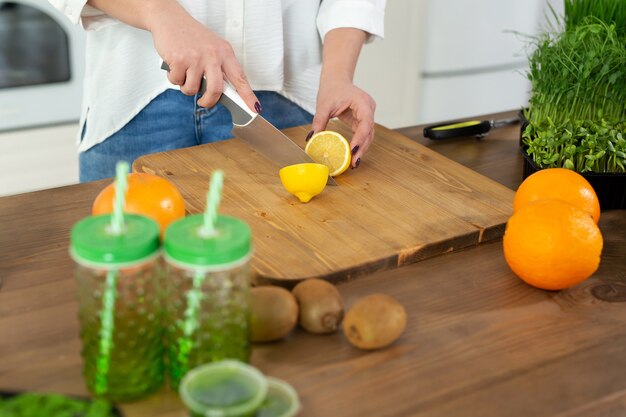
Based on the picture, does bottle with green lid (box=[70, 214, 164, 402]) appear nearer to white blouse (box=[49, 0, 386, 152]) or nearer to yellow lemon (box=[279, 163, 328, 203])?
yellow lemon (box=[279, 163, 328, 203])

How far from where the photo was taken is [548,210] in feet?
3.13

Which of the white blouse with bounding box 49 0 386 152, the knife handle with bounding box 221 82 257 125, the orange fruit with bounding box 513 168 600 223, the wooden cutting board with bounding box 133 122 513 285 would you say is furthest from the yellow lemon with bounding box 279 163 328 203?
the white blouse with bounding box 49 0 386 152

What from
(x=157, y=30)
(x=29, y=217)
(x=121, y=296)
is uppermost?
(x=157, y=30)

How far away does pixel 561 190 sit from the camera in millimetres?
1071

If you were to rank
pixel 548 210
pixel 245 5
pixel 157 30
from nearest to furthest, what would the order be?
pixel 548 210 → pixel 157 30 → pixel 245 5

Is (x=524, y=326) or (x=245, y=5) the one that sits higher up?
(x=245, y=5)

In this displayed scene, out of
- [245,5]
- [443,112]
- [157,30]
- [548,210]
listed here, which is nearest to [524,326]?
[548,210]

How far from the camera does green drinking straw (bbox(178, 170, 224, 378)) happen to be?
70 centimetres

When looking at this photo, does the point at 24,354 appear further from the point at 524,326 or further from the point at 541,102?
the point at 541,102

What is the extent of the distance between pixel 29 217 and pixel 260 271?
0.42m

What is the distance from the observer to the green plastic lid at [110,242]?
0.67m

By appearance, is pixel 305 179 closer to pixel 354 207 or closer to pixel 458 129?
pixel 354 207

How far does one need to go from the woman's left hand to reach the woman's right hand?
186mm

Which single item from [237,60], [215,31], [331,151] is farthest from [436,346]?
[215,31]
